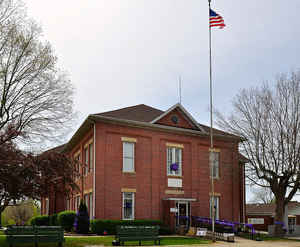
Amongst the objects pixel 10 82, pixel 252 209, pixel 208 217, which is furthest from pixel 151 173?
pixel 252 209

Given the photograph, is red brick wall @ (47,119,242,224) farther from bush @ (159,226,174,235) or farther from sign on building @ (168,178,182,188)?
bush @ (159,226,174,235)

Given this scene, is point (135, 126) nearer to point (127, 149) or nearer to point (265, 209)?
point (127, 149)

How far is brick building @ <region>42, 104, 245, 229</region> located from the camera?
29.7 meters

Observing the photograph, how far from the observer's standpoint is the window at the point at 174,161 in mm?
32588

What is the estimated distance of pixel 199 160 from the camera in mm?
34250

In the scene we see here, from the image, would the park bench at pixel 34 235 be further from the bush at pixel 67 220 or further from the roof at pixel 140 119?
the bush at pixel 67 220

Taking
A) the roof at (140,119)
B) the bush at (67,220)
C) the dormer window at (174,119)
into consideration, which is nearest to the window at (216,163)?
the roof at (140,119)

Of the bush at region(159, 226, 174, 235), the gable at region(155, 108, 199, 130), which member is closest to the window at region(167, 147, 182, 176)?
the gable at region(155, 108, 199, 130)

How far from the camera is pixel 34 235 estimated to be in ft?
62.8

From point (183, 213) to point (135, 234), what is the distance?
445 inches

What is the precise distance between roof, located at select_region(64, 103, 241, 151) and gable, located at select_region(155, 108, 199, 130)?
24cm

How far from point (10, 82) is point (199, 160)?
49.9ft

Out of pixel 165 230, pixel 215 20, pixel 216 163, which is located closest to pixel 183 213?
pixel 165 230

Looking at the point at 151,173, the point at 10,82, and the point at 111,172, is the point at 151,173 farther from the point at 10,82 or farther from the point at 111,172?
the point at 10,82
